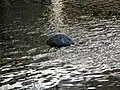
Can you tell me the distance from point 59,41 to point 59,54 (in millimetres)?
2009

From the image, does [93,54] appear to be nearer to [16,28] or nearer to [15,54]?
[15,54]

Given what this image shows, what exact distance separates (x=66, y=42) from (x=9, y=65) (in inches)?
208

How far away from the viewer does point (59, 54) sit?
915 inches

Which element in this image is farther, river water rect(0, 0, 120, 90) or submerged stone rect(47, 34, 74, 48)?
submerged stone rect(47, 34, 74, 48)

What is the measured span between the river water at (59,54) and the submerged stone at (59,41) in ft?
1.45

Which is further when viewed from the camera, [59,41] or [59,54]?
[59,41]

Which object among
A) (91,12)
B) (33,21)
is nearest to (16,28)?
(33,21)

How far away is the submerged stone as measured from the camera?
25.0 m

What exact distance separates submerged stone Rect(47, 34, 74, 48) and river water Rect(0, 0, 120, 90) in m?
0.44

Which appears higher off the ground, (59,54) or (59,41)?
(59,41)

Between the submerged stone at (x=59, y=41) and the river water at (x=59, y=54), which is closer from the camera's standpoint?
the river water at (x=59, y=54)

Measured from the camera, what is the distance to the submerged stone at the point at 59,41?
81.9 feet

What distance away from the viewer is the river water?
18.4 metres

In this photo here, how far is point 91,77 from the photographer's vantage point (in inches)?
744
